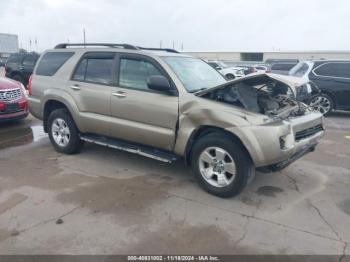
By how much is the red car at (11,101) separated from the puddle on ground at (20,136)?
0.33m

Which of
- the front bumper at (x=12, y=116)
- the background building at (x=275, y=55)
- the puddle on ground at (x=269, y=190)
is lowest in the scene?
the puddle on ground at (x=269, y=190)

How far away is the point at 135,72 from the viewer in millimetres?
4984

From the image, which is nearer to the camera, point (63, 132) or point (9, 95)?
point (63, 132)

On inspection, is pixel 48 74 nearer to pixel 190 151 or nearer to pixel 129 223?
pixel 190 151

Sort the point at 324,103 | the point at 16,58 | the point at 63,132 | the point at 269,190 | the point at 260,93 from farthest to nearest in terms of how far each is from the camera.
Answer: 1. the point at 16,58
2. the point at 324,103
3. the point at 63,132
4. the point at 260,93
5. the point at 269,190

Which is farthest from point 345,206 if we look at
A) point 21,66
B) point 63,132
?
point 21,66

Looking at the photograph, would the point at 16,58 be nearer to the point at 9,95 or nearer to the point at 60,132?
the point at 9,95

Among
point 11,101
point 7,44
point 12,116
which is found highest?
point 7,44

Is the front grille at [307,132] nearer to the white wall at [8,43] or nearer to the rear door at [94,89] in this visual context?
the rear door at [94,89]

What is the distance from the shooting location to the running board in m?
4.62

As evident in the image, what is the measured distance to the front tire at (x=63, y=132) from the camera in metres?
5.73

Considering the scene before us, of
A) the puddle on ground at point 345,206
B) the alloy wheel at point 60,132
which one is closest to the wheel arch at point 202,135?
the puddle on ground at point 345,206

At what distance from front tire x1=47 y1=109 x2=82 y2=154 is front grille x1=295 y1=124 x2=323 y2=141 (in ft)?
11.5

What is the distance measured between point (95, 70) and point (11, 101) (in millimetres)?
3308
